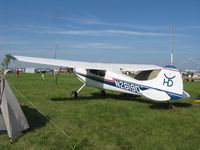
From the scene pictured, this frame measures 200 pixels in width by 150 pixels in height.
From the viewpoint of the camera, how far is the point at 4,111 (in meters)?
7.53

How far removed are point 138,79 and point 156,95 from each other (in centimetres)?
329

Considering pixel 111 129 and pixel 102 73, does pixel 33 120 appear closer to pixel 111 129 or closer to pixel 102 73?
pixel 111 129

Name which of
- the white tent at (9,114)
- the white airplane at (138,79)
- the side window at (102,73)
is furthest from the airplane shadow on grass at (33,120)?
the side window at (102,73)

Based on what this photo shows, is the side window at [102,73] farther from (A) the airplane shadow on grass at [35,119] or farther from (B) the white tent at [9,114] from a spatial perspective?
(B) the white tent at [9,114]

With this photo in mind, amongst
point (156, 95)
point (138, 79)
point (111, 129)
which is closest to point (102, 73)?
point (138, 79)

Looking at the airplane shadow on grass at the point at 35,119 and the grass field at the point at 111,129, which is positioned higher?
the airplane shadow on grass at the point at 35,119

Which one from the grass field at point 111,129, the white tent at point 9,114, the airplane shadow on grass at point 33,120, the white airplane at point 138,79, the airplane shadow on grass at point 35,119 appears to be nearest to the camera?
the grass field at point 111,129

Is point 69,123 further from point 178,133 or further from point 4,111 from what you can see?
point 178,133

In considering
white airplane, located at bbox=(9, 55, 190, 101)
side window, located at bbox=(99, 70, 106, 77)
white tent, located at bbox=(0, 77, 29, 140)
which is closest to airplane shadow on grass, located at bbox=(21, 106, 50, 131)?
white tent, located at bbox=(0, 77, 29, 140)

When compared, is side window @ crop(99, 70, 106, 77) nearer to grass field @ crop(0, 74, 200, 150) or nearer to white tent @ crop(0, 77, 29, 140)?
grass field @ crop(0, 74, 200, 150)

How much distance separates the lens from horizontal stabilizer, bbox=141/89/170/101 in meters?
12.1

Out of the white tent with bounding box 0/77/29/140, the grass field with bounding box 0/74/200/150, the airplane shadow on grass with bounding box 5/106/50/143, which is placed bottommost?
→ the grass field with bounding box 0/74/200/150

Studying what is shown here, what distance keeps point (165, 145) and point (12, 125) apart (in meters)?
3.98

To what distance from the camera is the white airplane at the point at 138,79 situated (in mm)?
12422
